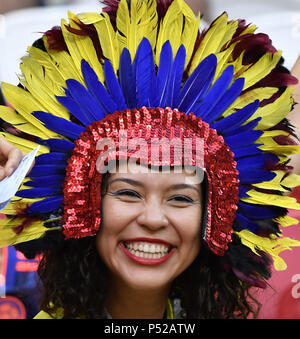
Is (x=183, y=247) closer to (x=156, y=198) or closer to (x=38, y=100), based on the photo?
(x=156, y=198)

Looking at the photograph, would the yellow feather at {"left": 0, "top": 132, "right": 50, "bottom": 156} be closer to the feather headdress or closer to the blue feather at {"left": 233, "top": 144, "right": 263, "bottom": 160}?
the feather headdress

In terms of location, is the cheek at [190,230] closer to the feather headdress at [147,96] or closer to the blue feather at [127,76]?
the feather headdress at [147,96]

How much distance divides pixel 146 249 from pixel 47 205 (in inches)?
11.3

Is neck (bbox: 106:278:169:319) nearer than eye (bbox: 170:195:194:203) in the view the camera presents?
No

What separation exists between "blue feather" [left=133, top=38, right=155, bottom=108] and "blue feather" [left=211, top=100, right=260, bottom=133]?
203mm

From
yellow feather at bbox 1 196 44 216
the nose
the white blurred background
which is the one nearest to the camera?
the nose

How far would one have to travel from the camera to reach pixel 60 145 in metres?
1.34

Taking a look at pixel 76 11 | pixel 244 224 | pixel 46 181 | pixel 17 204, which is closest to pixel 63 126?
pixel 46 181

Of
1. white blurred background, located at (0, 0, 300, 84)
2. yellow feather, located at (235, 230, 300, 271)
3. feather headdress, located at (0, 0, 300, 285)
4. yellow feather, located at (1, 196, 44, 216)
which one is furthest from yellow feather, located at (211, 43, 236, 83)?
white blurred background, located at (0, 0, 300, 84)

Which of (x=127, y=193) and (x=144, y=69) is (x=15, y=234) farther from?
(x=144, y=69)

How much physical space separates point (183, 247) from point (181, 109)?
1.21 ft

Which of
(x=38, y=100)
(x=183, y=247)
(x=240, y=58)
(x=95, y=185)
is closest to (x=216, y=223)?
(x=183, y=247)

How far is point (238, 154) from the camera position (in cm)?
138

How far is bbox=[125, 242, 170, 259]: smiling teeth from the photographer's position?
1.34 metres
